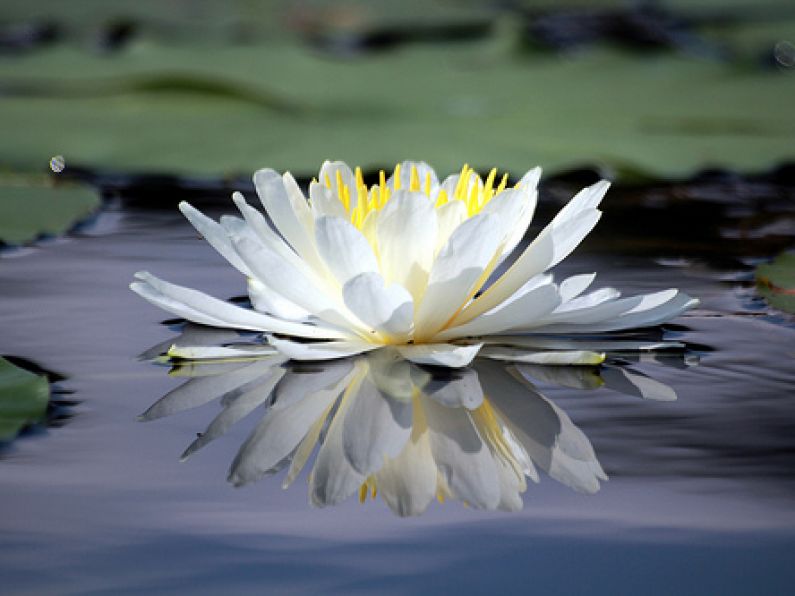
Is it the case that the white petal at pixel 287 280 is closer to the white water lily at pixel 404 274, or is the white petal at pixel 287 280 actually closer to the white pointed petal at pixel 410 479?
the white water lily at pixel 404 274

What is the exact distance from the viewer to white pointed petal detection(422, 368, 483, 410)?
147cm

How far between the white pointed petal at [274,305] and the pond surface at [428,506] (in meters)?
0.17

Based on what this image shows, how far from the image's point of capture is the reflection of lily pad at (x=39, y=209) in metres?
2.46

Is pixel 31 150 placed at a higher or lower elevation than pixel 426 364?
higher

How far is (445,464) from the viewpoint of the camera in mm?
1273

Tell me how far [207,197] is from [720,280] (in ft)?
4.70

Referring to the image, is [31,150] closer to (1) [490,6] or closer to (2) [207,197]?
(2) [207,197]

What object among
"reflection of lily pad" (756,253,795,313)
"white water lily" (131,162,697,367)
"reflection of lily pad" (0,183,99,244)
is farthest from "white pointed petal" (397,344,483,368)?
"reflection of lily pad" (0,183,99,244)

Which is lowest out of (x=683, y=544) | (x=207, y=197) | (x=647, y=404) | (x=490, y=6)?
(x=683, y=544)

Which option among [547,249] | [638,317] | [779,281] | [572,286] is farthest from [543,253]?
[779,281]

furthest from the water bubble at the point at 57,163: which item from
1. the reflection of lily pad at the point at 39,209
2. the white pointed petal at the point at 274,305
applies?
the white pointed petal at the point at 274,305

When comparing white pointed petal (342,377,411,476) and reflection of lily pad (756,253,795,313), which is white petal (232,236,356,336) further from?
reflection of lily pad (756,253,795,313)

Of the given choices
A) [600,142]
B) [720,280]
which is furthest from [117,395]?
[600,142]

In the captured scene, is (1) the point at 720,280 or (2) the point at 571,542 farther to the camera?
(1) the point at 720,280
